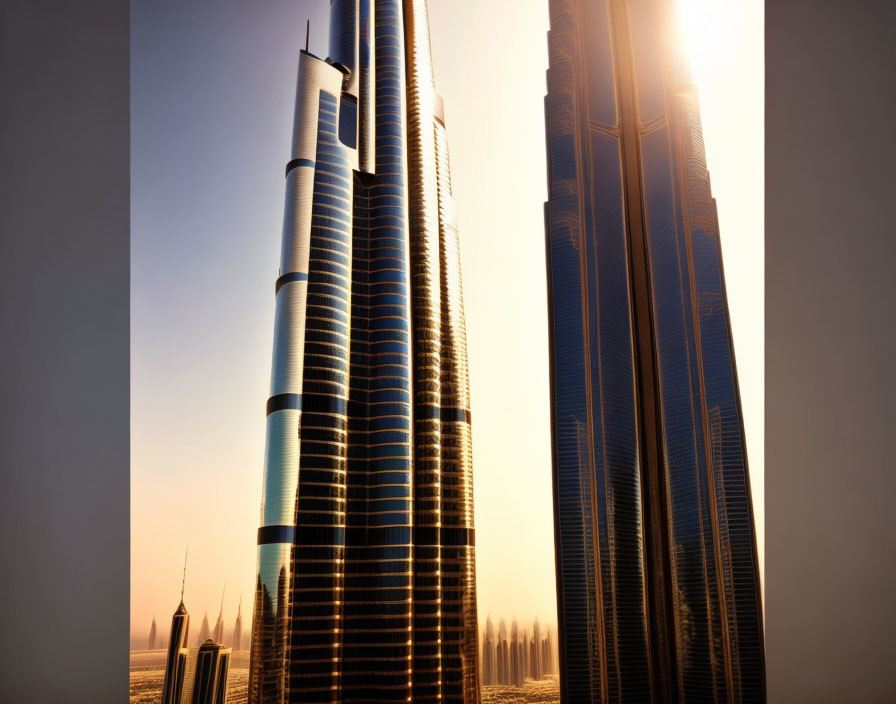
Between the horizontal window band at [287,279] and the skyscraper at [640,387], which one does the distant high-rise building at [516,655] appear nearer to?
the skyscraper at [640,387]

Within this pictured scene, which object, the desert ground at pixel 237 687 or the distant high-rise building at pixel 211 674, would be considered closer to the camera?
the desert ground at pixel 237 687

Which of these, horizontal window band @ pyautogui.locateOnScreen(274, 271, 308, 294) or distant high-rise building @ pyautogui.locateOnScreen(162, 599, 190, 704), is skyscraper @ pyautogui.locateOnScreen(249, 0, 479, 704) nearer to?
horizontal window band @ pyautogui.locateOnScreen(274, 271, 308, 294)

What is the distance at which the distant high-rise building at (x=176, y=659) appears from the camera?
2000 mm

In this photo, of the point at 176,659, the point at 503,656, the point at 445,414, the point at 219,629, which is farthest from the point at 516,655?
the point at 176,659

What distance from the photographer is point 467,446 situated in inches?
118

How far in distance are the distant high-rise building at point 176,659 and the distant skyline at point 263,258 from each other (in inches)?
2.0

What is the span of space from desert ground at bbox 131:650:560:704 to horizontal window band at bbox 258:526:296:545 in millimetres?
362

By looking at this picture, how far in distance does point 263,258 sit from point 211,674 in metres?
1.43

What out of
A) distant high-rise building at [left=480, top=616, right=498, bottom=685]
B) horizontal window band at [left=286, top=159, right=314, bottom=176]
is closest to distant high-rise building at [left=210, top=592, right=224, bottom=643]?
distant high-rise building at [left=480, top=616, right=498, bottom=685]

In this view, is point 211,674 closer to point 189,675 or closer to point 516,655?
point 189,675
